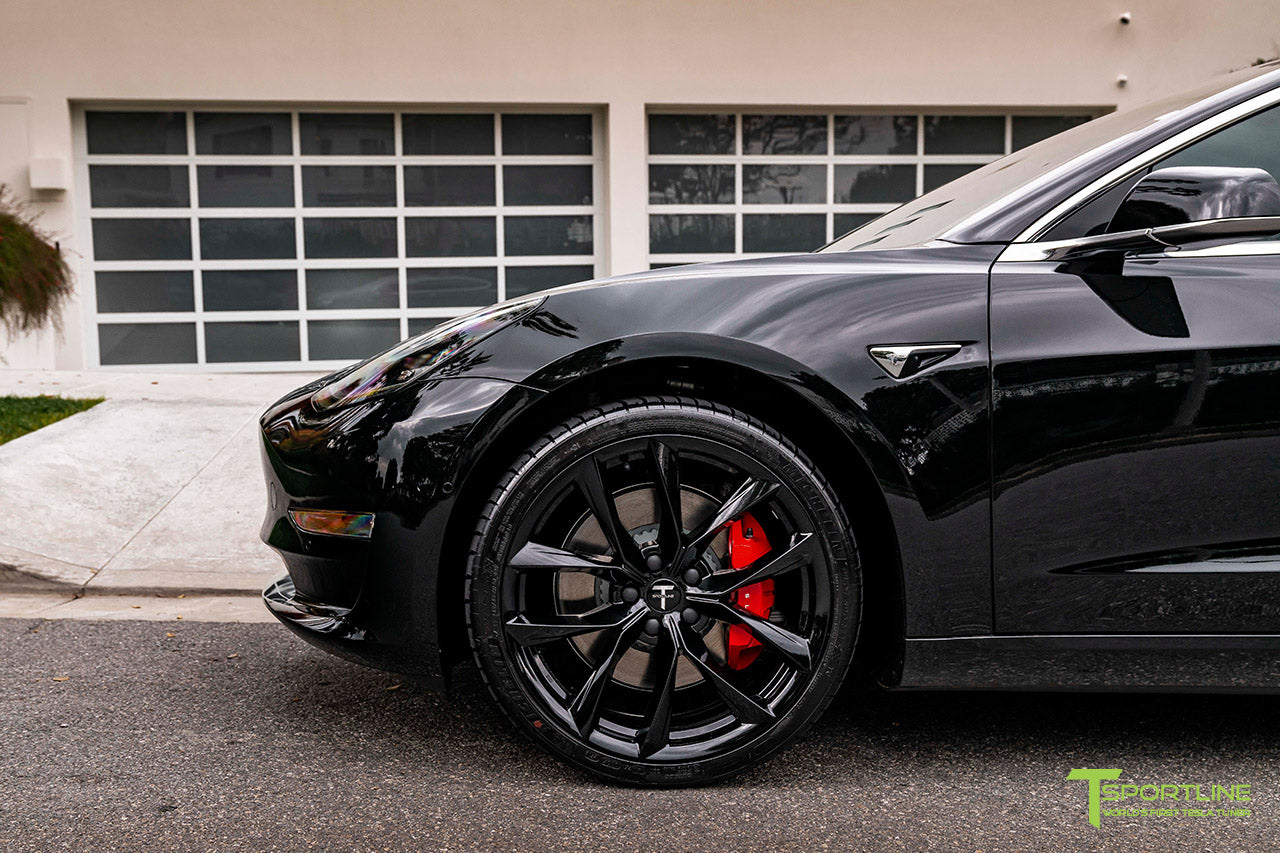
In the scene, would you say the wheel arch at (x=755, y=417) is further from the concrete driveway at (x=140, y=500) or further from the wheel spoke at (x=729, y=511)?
the concrete driveway at (x=140, y=500)

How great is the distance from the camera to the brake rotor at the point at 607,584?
6.97 ft

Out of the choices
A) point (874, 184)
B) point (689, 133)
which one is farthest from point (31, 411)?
point (874, 184)

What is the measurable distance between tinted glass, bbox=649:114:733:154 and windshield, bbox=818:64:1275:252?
738 cm

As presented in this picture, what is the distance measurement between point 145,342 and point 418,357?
8481 mm

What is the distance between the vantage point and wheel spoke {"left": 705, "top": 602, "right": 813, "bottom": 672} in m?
2.06

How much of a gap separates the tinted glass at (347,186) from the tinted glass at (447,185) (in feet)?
0.57

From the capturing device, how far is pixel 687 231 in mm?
10102

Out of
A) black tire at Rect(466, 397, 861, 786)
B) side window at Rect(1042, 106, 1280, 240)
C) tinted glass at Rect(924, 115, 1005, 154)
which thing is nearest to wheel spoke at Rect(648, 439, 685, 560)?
black tire at Rect(466, 397, 861, 786)

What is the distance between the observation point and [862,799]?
82.1 inches

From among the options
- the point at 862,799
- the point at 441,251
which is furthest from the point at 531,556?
the point at 441,251

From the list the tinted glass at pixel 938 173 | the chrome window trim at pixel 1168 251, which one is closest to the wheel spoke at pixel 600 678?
the chrome window trim at pixel 1168 251

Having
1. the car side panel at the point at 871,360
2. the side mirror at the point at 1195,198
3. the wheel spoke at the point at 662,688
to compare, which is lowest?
the wheel spoke at the point at 662,688

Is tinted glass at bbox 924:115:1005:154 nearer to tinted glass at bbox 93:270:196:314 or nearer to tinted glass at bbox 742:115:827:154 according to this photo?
tinted glass at bbox 742:115:827:154

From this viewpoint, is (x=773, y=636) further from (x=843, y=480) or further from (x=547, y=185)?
(x=547, y=185)
